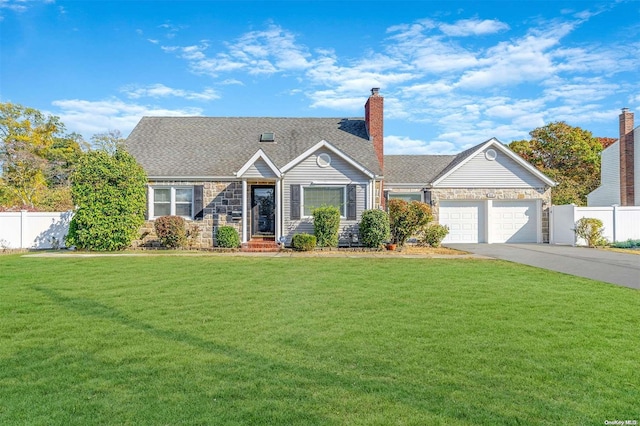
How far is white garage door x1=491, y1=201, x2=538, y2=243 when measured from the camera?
819 inches

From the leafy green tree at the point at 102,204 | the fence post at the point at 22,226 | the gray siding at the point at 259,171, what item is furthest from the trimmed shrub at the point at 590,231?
the fence post at the point at 22,226

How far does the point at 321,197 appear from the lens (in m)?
18.0

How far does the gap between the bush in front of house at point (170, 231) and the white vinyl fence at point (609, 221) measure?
1775 centimetres

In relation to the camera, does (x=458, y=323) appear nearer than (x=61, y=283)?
Yes

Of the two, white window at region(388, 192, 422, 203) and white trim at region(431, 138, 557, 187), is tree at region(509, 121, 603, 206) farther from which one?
white window at region(388, 192, 422, 203)

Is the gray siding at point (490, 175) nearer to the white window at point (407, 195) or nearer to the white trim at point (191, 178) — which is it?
the white window at point (407, 195)

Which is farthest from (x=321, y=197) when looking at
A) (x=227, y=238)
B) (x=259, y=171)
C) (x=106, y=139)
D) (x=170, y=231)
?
(x=106, y=139)

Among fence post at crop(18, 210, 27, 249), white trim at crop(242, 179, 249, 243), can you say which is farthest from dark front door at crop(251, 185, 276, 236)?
fence post at crop(18, 210, 27, 249)

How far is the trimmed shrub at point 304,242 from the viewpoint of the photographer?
53.0ft

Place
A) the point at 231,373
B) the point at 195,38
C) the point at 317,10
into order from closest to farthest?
the point at 231,373 < the point at 317,10 < the point at 195,38

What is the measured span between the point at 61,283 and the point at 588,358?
9773mm

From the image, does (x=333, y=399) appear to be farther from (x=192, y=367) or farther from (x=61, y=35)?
(x=61, y=35)

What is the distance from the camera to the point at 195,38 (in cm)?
1728

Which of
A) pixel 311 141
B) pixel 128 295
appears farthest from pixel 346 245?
pixel 128 295
